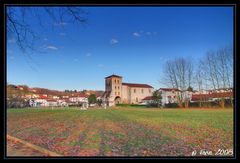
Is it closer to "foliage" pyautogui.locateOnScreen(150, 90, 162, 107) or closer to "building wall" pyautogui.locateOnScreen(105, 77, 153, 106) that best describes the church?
"building wall" pyautogui.locateOnScreen(105, 77, 153, 106)

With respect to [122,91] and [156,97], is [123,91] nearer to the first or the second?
[122,91]

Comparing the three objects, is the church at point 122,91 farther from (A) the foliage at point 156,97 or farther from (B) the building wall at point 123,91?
(A) the foliage at point 156,97

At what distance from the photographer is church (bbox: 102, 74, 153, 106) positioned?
10.3 metres

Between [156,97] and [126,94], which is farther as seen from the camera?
[156,97]

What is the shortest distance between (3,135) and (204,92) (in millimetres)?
13071

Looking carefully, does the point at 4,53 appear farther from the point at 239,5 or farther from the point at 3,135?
the point at 239,5

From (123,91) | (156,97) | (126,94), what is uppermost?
(123,91)

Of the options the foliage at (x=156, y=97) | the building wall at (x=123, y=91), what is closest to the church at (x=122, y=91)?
the building wall at (x=123, y=91)

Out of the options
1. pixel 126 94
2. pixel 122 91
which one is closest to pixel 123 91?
pixel 122 91

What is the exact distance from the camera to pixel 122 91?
11.9 metres

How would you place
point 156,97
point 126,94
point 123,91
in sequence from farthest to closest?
1. point 156,97
2. point 126,94
3. point 123,91

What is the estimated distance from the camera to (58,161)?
455 cm

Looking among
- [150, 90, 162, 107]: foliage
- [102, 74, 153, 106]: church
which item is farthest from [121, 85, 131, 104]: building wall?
[150, 90, 162, 107]: foliage

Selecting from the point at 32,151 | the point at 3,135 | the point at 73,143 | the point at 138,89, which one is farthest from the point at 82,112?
the point at 3,135
